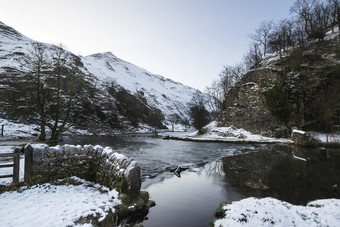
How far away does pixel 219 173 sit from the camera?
10.4 metres

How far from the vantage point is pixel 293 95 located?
26.7 meters

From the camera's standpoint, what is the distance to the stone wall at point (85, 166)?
5770 millimetres

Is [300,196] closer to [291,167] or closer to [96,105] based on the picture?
[291,167]

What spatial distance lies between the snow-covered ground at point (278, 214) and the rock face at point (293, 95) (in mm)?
24450

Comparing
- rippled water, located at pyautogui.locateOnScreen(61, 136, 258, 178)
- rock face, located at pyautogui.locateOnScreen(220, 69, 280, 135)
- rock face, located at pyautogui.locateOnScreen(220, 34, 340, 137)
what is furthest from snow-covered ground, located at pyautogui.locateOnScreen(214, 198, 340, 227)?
rock face, located at pyautogui.locateOnScreen(220, 69, 280, 135)

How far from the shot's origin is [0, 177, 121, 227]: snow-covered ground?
416 cm

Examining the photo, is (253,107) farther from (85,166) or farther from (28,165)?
(28,165)

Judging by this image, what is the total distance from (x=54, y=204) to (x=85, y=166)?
2.44 m

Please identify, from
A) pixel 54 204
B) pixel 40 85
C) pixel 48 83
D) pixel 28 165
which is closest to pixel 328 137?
pixel 54 204

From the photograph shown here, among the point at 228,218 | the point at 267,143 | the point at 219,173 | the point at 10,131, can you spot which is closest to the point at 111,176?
the point at 228,218

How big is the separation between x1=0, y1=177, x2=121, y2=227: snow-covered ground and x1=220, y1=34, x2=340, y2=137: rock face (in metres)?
27.8

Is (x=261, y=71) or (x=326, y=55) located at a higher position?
(x=326, y=55)

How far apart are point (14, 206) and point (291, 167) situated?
13.0 metres

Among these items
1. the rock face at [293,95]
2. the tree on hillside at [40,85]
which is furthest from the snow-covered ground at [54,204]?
the rock face at [293,95]
